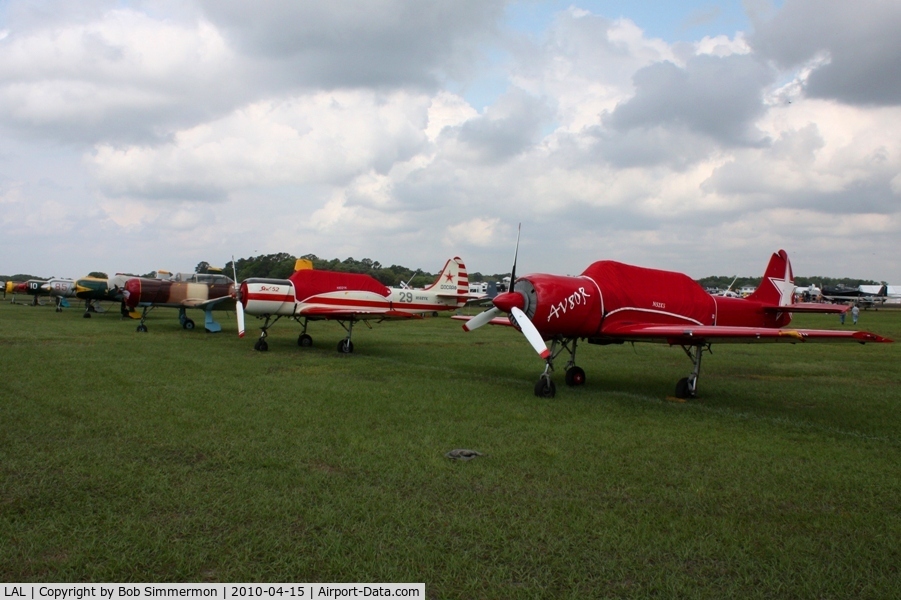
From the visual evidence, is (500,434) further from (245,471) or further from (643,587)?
(643,587)

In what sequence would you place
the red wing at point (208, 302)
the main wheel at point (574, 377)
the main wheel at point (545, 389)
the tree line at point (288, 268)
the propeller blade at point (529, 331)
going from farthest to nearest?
the tree line at point (288, 268) → the red wing at point (208, 302) → the main wheel at point (574, 377) → the main wheel at point (545, 389) → the propeller blade at point (529, 331)

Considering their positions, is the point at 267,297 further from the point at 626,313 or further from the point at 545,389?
the point at 626,313

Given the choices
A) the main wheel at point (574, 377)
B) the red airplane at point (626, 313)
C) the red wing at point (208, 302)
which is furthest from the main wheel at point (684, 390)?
the red wing at point (208, 302)

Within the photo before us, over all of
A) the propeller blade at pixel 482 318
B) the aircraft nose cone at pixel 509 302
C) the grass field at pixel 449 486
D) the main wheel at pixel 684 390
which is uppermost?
the aircraft nose cone at pixel 509 302

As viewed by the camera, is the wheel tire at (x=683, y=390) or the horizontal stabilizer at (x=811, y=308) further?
the horizontal stabilizer at (x=811, y=308)

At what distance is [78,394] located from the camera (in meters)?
9.02

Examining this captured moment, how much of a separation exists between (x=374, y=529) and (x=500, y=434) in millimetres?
3249

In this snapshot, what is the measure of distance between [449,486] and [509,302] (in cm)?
533

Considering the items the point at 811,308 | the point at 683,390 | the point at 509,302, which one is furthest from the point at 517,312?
the point at 811,308

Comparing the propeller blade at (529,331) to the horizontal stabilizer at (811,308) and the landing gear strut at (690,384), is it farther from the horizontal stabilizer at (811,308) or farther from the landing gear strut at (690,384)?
the horizontal stabilizer at (811,308)

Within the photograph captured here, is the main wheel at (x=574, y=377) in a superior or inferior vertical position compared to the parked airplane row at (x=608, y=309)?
inferior

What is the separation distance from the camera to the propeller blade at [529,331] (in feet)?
31.0

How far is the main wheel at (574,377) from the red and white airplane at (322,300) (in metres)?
6.89

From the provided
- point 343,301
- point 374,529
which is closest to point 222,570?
point 374,529
